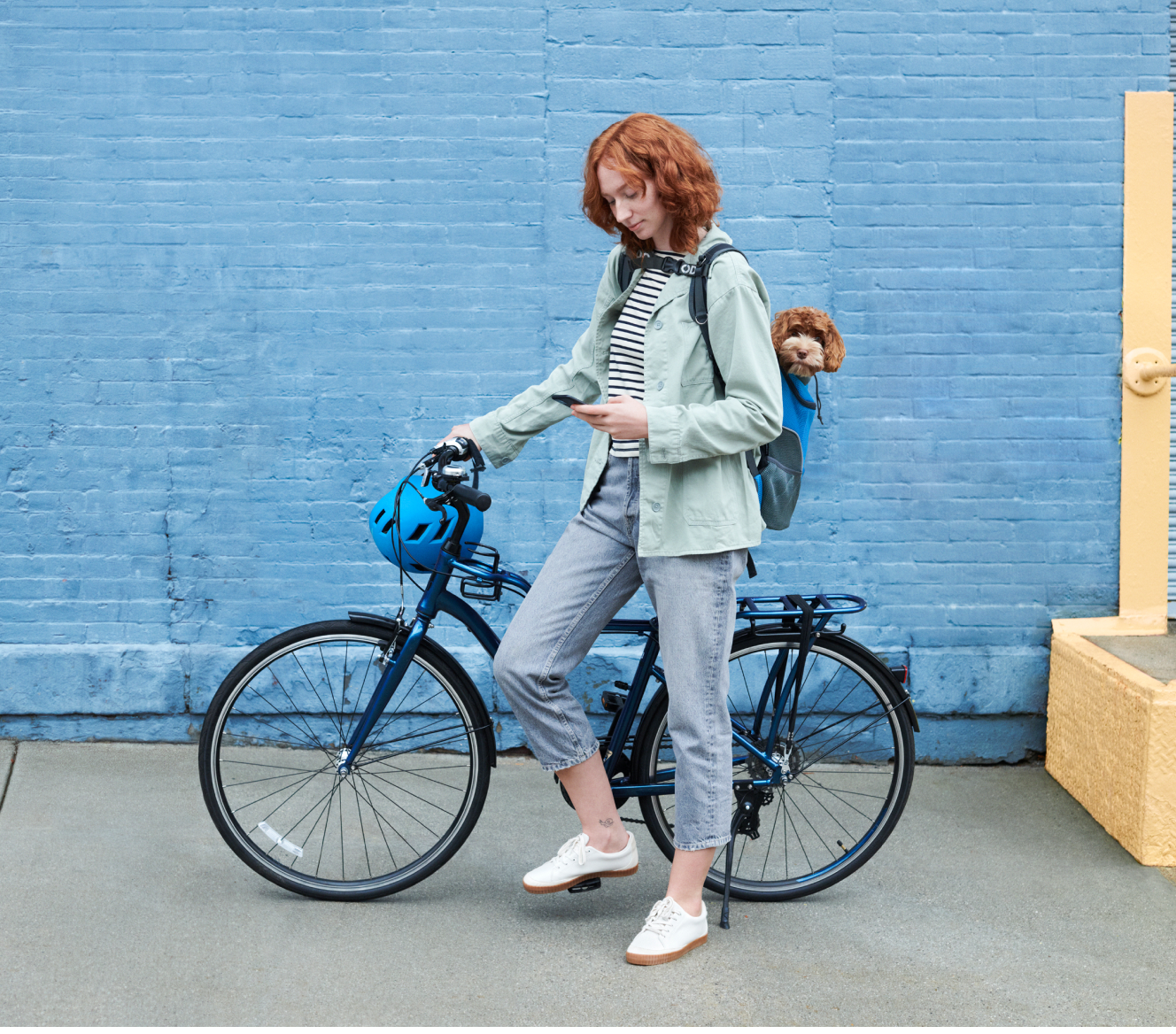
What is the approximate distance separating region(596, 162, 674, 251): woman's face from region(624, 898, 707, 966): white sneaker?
67.4 inches

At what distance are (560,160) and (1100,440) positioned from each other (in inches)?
89.9

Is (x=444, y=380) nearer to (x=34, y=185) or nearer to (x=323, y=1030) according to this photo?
(x=34, y=185)

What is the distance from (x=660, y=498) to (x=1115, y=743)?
6.55ft

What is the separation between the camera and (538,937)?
324 cm

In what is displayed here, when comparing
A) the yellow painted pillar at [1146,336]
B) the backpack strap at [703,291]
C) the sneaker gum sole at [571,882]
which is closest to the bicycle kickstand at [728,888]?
the sneaker gum sole at [571,882]

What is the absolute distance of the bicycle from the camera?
130 inches

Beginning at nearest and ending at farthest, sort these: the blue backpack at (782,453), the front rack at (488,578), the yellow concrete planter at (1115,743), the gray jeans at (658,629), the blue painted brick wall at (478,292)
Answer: the gray jeans at (658,629), the blue backpack at (782,453), the front rack at (488,578), the yellow concrete planter at (1115,743), the blue painted brick wall at (478,292)

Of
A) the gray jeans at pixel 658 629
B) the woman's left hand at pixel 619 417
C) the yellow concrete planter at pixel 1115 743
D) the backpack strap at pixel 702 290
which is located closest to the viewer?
the woman's left hand at pixel 619 417

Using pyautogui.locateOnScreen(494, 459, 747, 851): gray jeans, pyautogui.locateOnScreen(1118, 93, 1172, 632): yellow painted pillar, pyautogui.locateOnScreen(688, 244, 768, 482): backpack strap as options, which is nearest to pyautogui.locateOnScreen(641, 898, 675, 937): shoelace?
pyautogui.locateOnScreen(494, 459, 747, 851): gray jeans

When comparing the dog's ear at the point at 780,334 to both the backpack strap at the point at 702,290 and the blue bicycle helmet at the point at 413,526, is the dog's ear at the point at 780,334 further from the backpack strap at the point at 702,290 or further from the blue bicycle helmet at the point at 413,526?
the blue bicycle helmet at the point at 413,526

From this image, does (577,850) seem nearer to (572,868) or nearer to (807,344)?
(572,868)

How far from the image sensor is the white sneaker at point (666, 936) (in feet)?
10.1

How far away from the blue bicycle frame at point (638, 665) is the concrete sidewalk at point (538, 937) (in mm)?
434

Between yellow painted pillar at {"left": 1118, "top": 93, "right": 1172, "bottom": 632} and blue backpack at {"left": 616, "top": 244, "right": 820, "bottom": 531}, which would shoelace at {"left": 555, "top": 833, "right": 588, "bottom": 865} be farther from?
yellow painted pillar at {"left": 1118, "top": 93, "right": 1172, "bottom": 632}
